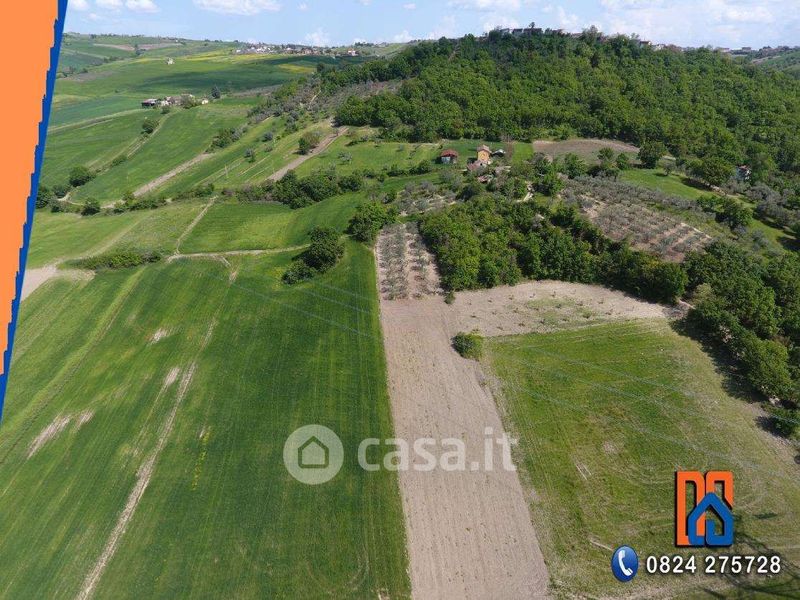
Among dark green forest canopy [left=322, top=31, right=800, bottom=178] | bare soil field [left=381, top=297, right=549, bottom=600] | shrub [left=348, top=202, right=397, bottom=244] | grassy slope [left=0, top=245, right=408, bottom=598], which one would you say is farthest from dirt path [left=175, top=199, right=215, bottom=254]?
dark green forest canopy [left=322, top=31, right=800, bottom=178]

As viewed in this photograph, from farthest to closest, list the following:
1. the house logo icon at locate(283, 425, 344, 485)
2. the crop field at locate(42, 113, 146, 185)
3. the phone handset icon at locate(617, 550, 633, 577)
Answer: the crop field at locate(42, 113, 146, 185), the house logo icon at locate(283, 425, 344, 485), the phone handset icon at locate(617, 550, 633, 577)

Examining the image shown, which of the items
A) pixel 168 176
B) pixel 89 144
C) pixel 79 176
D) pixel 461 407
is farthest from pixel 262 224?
pixel 89 144

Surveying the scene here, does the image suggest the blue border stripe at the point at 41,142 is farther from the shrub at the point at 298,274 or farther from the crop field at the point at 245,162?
the crop field at the point at 245,162

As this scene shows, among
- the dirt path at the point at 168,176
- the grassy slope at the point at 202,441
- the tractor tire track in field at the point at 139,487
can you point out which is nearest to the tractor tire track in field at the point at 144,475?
the tractor tire track in field at the point at 139,487

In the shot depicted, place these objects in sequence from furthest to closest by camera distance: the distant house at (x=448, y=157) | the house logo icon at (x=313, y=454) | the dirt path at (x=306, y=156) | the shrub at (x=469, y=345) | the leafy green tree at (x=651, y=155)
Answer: the dirt path at (x=306, y=156)
the distant house at (x=448, y=157)
the leafy green tree at (x=651, y=155)
the shrub at (x=469, y=345)
the house logo icon at (x=313, y=454)

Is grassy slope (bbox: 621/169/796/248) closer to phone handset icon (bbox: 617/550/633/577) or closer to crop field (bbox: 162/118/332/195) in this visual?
phone handset icon (bbox: 617/550/633/577)

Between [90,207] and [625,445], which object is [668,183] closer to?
[625,445]

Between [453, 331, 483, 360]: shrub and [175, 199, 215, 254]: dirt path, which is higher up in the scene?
[175, 199, 215, 254]: dirt path
